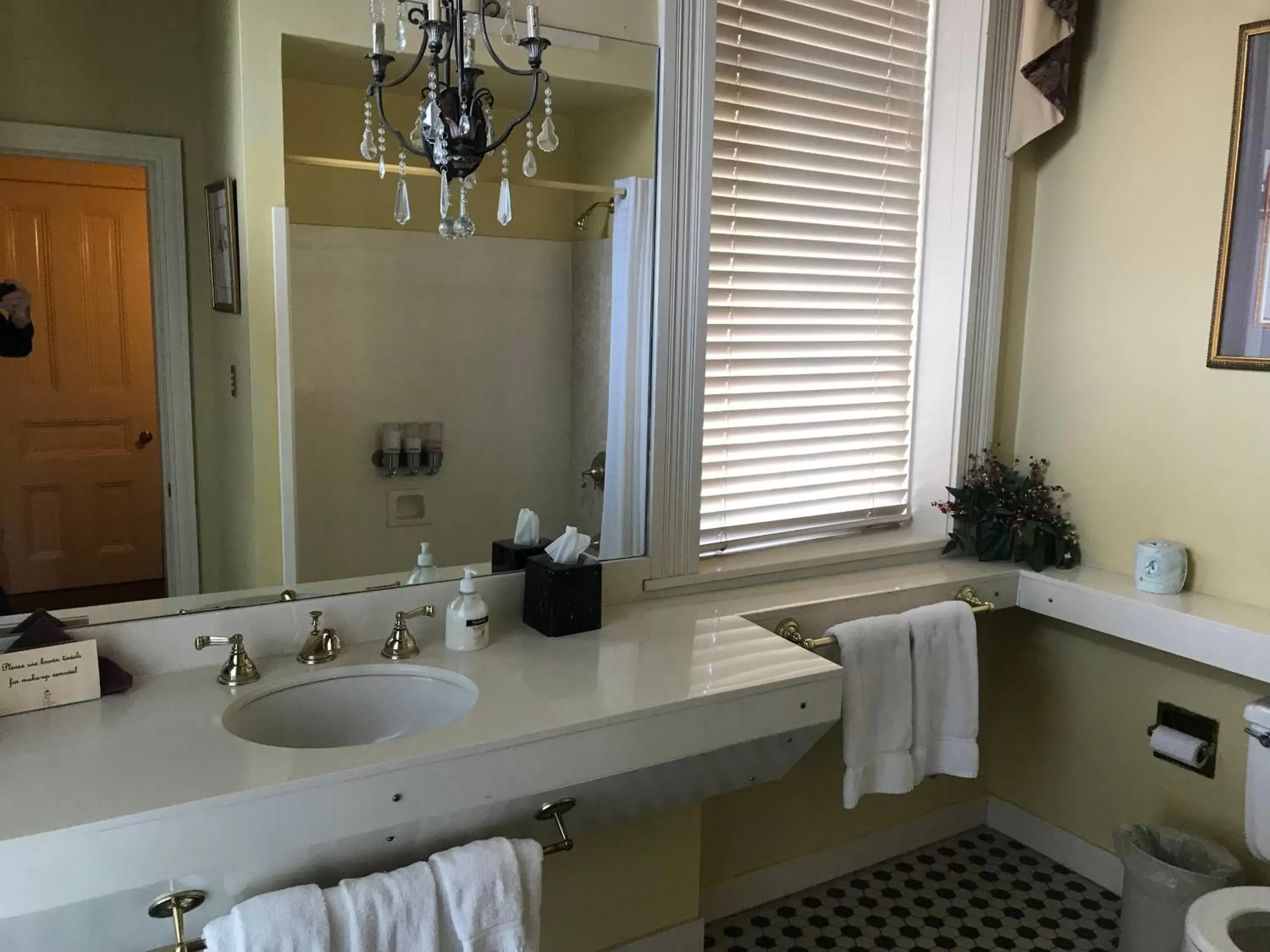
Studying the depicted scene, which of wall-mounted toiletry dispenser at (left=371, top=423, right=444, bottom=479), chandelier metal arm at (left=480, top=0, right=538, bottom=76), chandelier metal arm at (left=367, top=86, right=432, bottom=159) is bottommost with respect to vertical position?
A: wall-mounted toiletry dispenser at (left=371, top=423, right=444, bottom=479)

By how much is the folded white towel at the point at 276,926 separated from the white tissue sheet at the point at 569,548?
29.0 inches

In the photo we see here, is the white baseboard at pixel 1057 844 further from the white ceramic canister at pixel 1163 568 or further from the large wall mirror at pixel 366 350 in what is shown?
the large wall mirror at pixel 366 350

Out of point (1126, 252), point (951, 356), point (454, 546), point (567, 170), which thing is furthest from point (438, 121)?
point (1126, 252)

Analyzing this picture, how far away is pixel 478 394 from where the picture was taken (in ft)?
6.13

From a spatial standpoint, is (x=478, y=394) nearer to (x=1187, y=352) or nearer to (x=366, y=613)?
(x=366, y=613)

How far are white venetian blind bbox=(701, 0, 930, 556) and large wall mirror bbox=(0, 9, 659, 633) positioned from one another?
0.27 metres

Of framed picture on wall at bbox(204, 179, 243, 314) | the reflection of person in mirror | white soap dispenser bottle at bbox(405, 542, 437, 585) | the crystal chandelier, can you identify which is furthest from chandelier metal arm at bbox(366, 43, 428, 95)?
white soap dispenser bottle at bbox(405, 542, 437, 585)

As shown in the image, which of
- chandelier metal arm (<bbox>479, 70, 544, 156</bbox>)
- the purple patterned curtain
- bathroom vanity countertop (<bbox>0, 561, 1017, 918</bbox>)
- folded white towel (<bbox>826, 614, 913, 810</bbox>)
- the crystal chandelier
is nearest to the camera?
bathroom vanity countertop (<bbox>0, 561, 1017, 918</bbox>)

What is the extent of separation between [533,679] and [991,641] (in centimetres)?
161

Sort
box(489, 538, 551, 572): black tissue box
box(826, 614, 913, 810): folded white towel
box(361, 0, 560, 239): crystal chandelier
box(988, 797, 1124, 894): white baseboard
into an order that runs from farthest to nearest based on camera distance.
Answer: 1. box(988, 797, 1124, 894): white baseboard
2. box(826, 614, 913, 810): folded white towel
3. box(489, 538, 551, 572): black tissue box
4. box(361, 0, 560, 239): crystal chandelier

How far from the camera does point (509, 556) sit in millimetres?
1899

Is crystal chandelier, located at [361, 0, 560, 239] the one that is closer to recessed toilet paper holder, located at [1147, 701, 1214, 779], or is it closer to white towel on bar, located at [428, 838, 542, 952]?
white towel on bar, located at [428, 838, 542, 952]

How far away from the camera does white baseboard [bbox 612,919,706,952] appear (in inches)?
83.4

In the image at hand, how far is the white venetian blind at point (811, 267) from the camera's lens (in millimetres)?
2170
